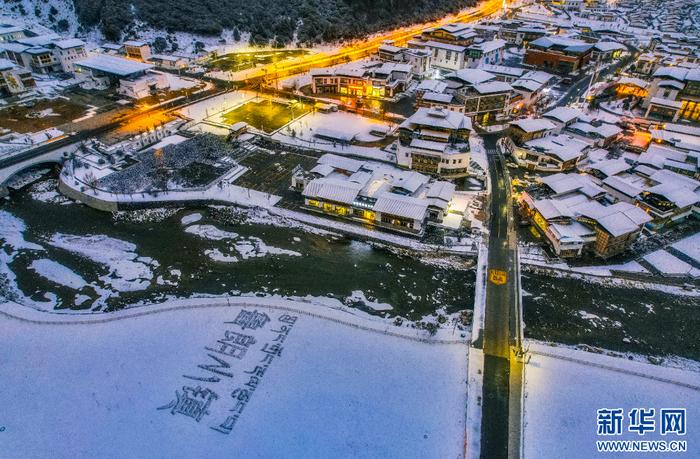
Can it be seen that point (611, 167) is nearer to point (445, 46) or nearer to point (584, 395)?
point (584, 395)

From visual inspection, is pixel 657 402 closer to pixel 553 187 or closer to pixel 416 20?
pixel 553 187

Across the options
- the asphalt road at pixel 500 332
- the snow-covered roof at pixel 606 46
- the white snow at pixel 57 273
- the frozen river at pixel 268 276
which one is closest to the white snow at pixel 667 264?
the frozen river at pixel 268 276

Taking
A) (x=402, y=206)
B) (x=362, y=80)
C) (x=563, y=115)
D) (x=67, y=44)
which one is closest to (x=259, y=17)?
(x=67, y=44)

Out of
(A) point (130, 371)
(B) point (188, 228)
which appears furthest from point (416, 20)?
(A) point (130, 371)

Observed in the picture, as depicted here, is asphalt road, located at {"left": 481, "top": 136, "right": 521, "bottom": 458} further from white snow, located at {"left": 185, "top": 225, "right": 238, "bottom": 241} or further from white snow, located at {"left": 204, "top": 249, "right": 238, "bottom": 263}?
white snow, located at {"left": 185, "top": 225, "right": 238, "bottom": 241}

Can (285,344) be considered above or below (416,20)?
below

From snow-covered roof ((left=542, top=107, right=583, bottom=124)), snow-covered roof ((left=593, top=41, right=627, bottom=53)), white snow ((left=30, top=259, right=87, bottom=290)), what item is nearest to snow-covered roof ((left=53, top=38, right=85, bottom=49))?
white snow ((left=30, top=259, right=87, bottom=290))
